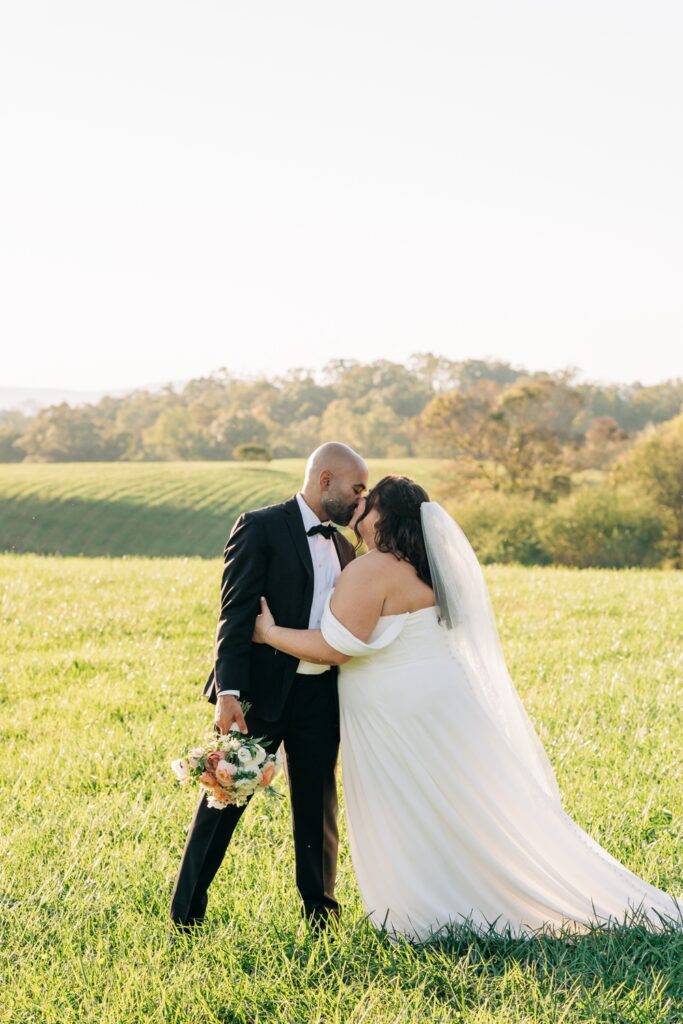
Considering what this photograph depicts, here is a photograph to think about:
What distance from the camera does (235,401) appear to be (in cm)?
9675

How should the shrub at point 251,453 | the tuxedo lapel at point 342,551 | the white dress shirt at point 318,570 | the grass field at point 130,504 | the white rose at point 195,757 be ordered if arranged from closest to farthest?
1. the white rose at point 195,757
2. the white dress shirt at point 318,570
3. the tuxedo lapel at point 342,551
4. the grass field at point 130,504
5. the shrub at point 251,453

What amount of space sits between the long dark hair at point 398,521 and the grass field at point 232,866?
187 cm

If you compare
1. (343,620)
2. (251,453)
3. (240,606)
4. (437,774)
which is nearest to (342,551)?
(343,620)

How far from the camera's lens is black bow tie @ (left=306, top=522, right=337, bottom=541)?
16.0ft

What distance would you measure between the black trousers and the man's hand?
13 cm

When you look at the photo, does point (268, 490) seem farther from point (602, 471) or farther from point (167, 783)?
point (167, 783)

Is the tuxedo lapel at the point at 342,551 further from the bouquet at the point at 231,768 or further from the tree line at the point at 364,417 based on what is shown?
the tree line at the point at 364,417

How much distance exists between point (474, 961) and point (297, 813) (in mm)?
1084

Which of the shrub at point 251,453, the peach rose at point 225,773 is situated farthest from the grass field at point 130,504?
the peach rose at point 225,773

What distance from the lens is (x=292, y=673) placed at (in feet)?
16.0

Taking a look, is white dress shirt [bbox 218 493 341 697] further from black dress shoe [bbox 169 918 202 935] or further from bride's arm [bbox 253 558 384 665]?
black dress shoe [bbox 169 918 202 935]

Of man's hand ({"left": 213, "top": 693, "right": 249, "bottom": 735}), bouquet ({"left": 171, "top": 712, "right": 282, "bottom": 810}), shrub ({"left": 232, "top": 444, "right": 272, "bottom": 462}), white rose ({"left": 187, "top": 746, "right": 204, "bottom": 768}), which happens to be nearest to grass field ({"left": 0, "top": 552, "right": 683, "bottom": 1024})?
bouquet ({"left": 171, "top": 712, "right": 282, "bottom": 810})

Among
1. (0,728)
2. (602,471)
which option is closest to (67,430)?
(602,471)

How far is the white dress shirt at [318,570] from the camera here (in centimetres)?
495
